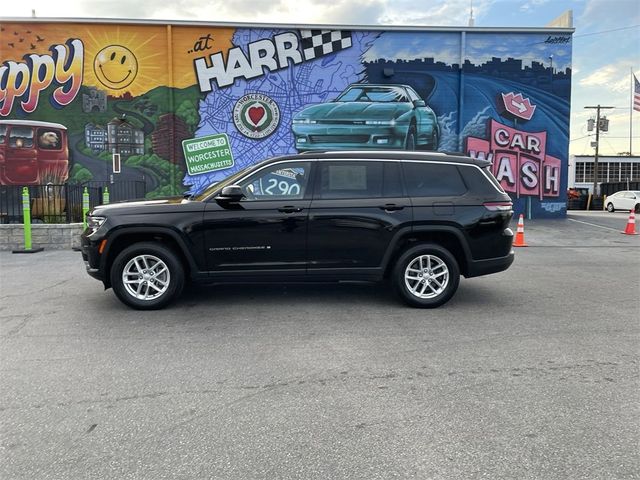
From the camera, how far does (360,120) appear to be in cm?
1831

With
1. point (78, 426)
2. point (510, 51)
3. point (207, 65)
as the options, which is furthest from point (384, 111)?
point (78, 426)

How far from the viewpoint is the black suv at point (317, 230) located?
5.94 metres

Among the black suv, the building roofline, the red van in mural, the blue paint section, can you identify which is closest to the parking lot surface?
the black suv

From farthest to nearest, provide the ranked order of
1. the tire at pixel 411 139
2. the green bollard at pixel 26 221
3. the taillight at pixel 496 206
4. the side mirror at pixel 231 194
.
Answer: the tire at pixel 411 139, the green bollard at pixel 26 221, the taillight at pixel 496 206, the side mirror at pixel 231 194

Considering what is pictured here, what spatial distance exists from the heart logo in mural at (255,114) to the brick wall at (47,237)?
809 cm

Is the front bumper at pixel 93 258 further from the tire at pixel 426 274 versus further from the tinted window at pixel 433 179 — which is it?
the tinted window at pixel 433 179

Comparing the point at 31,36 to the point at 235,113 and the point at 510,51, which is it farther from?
the point at 510,51

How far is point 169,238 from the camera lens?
6016 millimetres

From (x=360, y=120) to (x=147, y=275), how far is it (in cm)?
1364

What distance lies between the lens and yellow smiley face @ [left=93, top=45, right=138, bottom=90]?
17859 mm

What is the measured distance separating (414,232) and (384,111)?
13085mm

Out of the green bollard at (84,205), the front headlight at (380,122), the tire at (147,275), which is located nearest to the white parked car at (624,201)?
the front headlight at (380,122)

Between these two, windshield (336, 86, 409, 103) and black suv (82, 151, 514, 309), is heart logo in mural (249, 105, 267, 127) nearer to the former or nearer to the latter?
windshield (336, 86, 409, 103)

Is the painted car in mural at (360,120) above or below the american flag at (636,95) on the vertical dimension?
below
